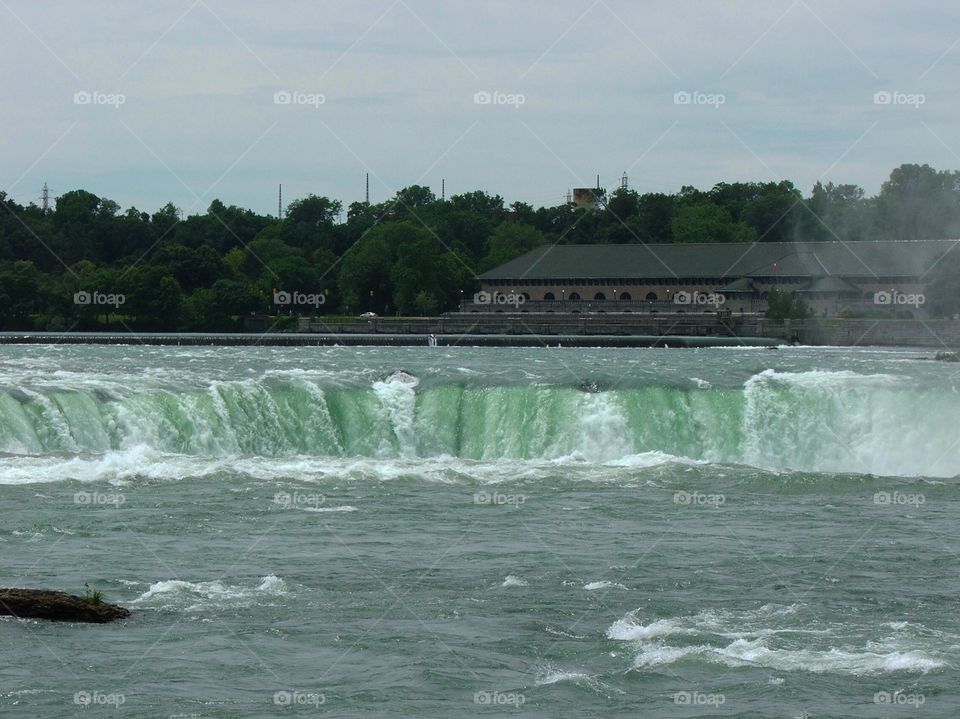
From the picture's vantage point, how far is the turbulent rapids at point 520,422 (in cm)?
3647

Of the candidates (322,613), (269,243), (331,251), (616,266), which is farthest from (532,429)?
(331,251)

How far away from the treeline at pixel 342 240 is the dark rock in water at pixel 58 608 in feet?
273

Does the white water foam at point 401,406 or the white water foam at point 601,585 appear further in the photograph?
the white water foam at point 401,406

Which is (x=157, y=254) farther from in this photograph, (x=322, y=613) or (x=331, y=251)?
(x=322, y=613)

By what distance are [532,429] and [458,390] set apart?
3326 mm

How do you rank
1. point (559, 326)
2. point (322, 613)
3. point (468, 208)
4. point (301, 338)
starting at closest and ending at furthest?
point (322, 613)
point (301, 338)
point (559, 326)
point (468, 208)

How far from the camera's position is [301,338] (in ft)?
290

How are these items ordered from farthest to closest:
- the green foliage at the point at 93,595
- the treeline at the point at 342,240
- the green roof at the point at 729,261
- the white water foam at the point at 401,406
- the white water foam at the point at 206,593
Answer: the green roof at the point at 729,261
the treeline at the point at 342,240
the white water foam at the point at 401,406
the white water foam at the point at 206,593
the green foliage at the point at 93,595

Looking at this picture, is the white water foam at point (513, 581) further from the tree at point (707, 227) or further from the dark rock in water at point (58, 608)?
the tree at point (707, 227)

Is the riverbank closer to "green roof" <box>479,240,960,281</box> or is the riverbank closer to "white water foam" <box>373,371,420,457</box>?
"green roof" <box>479,240,960,281</box>

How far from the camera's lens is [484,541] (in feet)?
79.5

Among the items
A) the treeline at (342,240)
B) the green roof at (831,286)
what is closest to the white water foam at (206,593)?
the treeline at (342,240)

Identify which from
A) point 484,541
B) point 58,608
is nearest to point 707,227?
point 484,541

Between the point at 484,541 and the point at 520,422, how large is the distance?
46.8ft
